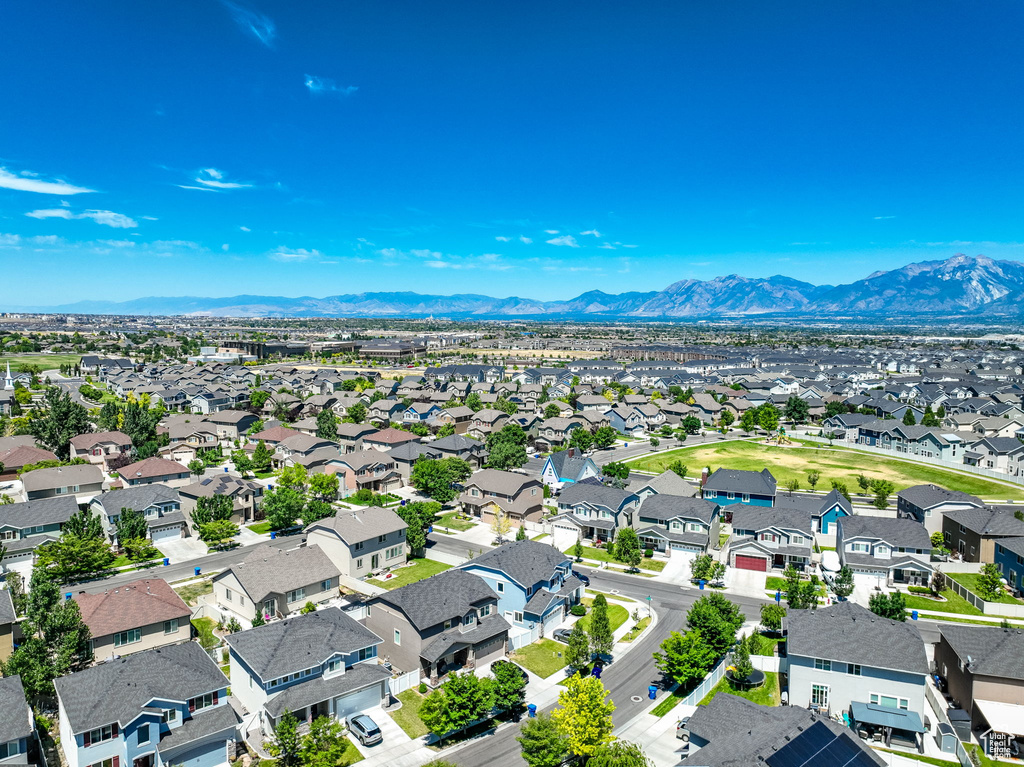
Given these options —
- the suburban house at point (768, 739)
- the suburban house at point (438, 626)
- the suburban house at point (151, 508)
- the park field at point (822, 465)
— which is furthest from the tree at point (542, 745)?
the park field at point (822, 465)

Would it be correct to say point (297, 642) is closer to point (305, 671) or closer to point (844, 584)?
point (305, 671)

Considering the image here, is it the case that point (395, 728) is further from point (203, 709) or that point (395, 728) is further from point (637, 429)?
point (637, 429)

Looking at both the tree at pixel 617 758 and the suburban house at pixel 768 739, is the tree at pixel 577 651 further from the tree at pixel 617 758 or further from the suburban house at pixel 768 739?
the tree at pixel 617 758

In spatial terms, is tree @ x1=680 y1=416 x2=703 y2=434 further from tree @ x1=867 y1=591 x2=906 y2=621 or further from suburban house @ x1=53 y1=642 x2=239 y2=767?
suburban house @ x1=53 y1=642 x2=239 y2=767

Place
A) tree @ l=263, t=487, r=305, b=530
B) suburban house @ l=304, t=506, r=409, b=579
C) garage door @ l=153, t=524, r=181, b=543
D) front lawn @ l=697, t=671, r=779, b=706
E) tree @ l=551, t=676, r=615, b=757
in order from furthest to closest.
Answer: tree @ l=263, t=487, r=305, b=530 < garage door @ l=153, t=524, r=181, b=543 < suburban house @ l=304, t=506, r=409, b=579 < front lawn @ l=697, t=671, r=779, b=706 < tree @ l=551, t=676, r=615, b=757

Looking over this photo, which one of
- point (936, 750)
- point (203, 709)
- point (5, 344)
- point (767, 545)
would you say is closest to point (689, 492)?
point (767, 545)

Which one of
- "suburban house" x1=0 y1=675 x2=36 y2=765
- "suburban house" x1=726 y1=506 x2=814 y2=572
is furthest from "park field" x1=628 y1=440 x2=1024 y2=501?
"suburban house" x1=0 y1=675 x2=36 y2=765
